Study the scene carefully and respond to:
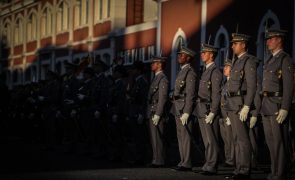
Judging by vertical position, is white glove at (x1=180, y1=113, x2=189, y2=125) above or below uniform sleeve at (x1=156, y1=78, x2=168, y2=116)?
below

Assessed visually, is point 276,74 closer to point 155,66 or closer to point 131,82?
point 155,66

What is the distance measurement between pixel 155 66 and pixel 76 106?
12.6ft

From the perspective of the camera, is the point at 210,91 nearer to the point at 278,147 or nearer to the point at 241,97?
the point at 241,97

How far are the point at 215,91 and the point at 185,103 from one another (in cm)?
68

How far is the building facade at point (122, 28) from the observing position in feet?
71.0

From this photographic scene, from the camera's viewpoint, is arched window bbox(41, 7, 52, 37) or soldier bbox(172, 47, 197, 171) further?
arched window bbox(41, 7, 52, 37)

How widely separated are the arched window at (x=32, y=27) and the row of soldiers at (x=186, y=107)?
26262 mm

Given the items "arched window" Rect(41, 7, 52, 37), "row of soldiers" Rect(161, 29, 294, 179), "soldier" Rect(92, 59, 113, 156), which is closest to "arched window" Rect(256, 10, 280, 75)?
"soldier" Rect(92, 59, 113, 156)

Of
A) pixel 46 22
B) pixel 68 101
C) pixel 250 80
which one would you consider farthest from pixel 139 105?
pixel 46 22

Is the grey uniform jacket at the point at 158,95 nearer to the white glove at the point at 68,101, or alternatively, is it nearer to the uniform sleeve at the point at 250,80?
the uniform sleeve at the point at 250,80

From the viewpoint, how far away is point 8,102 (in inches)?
1018

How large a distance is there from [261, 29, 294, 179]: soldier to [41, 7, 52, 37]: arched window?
33715 millimetres

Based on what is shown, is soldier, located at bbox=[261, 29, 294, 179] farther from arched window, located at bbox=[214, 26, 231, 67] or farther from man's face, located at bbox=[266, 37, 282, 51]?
arched window, located at bbox=[214, 26, 231, 67]

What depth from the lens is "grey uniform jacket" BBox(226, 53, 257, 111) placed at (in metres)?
10.7
